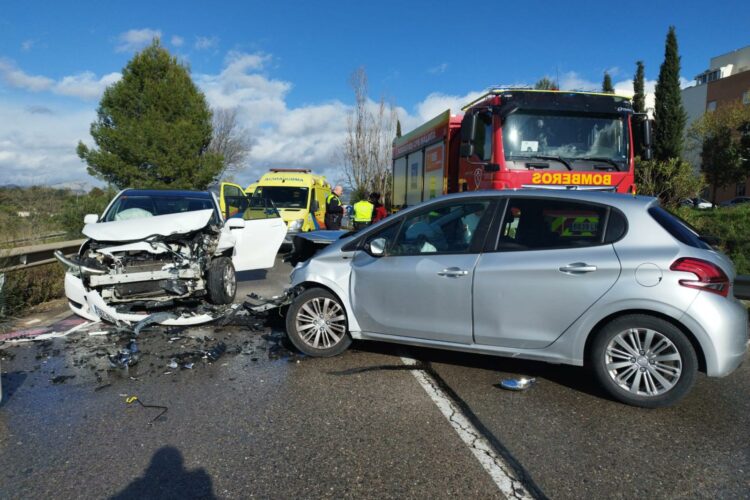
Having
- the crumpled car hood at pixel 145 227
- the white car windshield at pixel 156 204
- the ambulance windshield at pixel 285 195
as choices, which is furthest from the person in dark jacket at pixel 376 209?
the crumpled car hood at pixel 145 227

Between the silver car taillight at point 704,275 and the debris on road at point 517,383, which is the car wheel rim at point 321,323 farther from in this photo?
the silver car taillight at point 704,275

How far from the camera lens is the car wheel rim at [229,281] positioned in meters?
7.15

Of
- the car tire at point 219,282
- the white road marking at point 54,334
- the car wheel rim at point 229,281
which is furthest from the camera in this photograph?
the car wheel rim at point 229,281

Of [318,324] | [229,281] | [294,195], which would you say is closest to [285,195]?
[294,195]

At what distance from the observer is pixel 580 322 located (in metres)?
4.08

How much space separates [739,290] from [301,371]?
4924 mm

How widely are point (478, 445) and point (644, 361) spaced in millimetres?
1472

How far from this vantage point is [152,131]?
26.3m

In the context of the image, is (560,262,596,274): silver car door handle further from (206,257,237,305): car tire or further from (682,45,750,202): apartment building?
(682,45,750,202): apartment building

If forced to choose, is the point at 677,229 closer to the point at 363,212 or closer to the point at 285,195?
the point at 363,212

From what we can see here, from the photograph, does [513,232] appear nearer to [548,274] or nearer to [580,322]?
[548,274]

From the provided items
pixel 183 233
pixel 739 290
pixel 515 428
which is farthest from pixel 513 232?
pixel 183 233

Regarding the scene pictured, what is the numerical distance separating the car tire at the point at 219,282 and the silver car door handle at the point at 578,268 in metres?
4.52

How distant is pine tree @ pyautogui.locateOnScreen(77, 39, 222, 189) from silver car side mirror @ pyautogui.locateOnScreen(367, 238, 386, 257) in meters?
24.5
